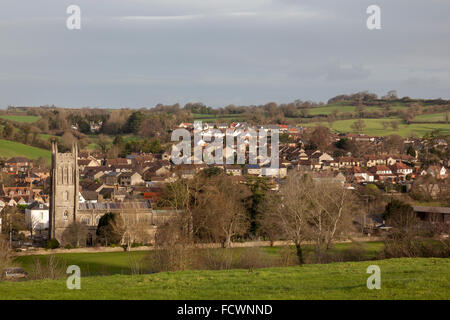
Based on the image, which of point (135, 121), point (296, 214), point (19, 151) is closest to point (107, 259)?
point (296, 214)

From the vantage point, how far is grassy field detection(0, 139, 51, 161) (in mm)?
89938

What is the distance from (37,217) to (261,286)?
4187 cm

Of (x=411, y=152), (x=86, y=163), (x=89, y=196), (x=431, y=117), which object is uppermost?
(x=431, y=117)

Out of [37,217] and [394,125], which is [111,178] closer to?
[37,217]

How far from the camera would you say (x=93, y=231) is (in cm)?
4644

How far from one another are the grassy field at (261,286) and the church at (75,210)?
29863 millimetres

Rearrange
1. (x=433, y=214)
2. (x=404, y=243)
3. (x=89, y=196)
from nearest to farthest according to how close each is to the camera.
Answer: (x=404, y=243)
(x=433, y=214)
(x=89, y=196)

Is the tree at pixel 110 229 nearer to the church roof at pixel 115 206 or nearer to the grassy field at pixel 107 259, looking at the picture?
the grassy field at pixel 107 259

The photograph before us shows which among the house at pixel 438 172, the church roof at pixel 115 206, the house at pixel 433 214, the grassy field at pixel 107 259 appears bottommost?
the grassy field at pixel 107 259

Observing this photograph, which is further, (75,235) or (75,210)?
(75,210)

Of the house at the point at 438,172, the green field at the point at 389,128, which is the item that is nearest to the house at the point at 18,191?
the house at the point at 438,172

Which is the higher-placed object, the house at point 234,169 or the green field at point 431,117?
the green field at point 431,117

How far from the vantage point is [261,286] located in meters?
13.9

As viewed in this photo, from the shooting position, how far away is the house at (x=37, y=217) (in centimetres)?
5197
